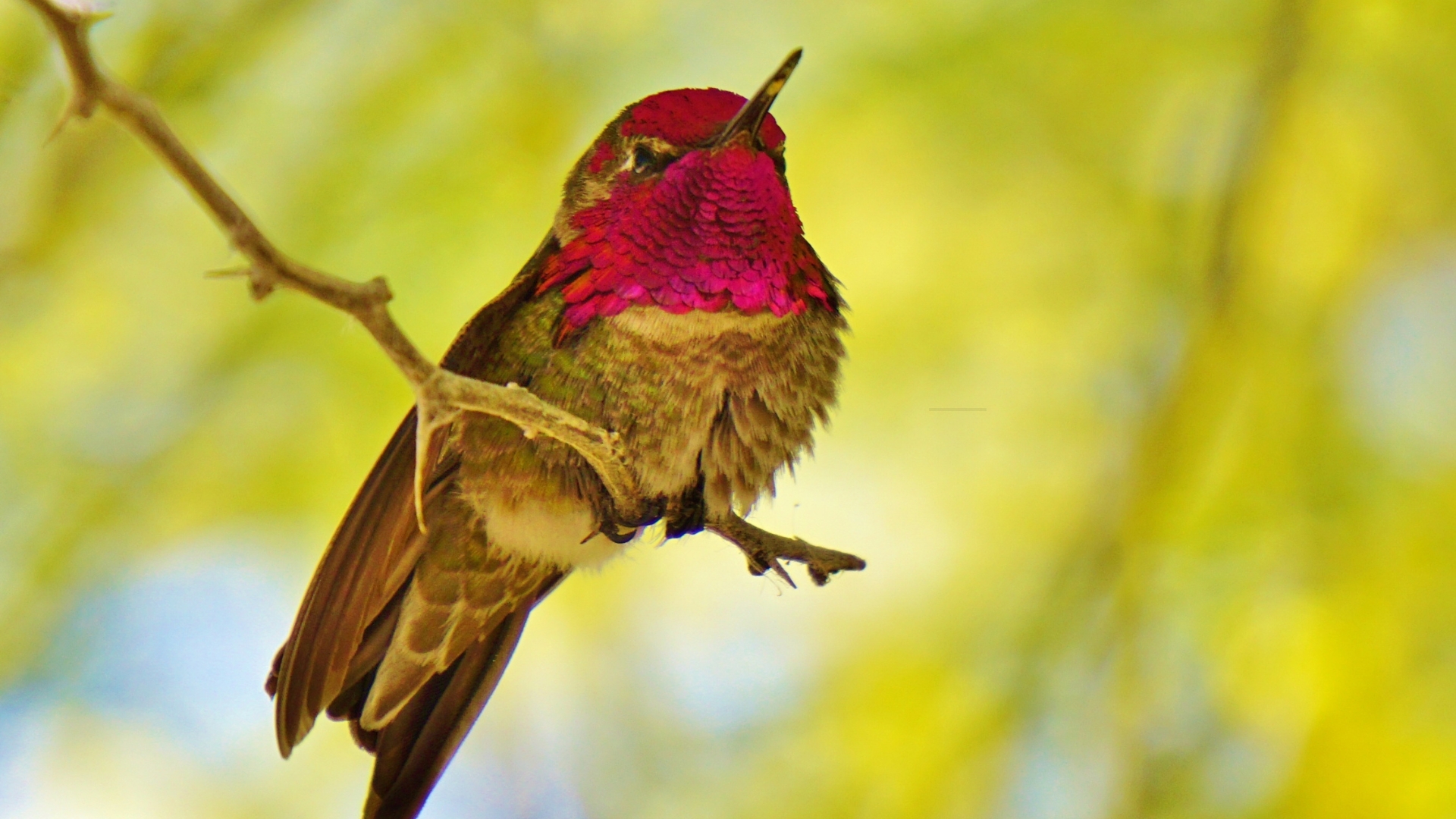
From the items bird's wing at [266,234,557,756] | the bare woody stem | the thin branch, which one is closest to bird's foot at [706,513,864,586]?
the bare woody stem

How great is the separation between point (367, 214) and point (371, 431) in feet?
2.80

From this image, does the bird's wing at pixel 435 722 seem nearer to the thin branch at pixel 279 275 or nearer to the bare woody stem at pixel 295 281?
the bare woody stem at pixel 295 281

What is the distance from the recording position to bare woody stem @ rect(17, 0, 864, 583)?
4.48ft

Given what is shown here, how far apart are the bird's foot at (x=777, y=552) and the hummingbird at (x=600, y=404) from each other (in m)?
0.14

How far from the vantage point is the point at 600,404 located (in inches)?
116

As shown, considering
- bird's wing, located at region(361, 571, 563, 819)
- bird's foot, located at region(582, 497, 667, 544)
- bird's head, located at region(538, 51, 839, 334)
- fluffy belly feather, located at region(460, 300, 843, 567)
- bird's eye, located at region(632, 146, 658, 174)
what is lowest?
bird's wing, located at region(361, 571, 563, 819)

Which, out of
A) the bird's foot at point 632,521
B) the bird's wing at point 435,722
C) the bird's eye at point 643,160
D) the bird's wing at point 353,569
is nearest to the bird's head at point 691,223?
the bird's eye at point 643,160

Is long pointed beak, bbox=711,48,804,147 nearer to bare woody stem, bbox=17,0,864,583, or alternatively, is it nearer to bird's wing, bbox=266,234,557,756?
bird's wing, bbox=266,234,557,756

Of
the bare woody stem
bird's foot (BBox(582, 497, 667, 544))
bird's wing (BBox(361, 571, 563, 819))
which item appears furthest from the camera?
bird's wing (BBox(361, 571, 563, 819))

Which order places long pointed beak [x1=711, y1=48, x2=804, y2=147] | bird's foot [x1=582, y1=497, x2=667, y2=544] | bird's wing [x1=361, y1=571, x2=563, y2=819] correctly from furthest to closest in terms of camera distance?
bird's wing [x1=361, y1=571, x2=563, y2=819] → bird's foot [x1=582, y1=497, x2=667, y2=544] → long pointed beak [x1=711, y1=48, x2=804, y2=147]

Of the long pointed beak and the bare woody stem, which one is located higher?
the long pointed beak

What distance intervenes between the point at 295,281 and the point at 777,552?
4.91ft

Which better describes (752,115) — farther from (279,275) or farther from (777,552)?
(279,275)

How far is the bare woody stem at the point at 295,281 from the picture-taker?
137 centimetres
